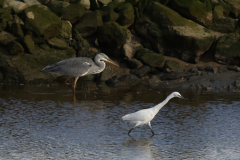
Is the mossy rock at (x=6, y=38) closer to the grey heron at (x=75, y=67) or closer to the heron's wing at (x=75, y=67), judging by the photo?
the grey heron at (x=75, y=67)

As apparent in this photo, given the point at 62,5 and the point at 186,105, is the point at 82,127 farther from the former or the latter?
the point at 62,5

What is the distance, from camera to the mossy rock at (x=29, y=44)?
16.8 m

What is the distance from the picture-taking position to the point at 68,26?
746 inches

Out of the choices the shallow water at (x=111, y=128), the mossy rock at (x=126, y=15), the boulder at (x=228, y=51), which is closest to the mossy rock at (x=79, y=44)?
the mossy rock at (x=126, y=15)

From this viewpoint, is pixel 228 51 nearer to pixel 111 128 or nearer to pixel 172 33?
pixel 172 33

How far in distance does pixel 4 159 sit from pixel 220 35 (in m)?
15.4

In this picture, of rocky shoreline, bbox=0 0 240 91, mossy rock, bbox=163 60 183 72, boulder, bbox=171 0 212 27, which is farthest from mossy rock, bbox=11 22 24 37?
boulder, bbox=171 0 212 27

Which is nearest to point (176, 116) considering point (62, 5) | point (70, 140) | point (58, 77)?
point (70, 140)

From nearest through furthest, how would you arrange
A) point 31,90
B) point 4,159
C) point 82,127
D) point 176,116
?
1. point 4,159
2. point 82,127
3. point 176,116
4. point 31,90

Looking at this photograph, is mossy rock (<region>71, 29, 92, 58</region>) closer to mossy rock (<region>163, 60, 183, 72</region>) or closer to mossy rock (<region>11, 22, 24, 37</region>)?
mossy rock (<region>11, 22, 24, 37</region>)

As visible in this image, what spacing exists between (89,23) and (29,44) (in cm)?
333

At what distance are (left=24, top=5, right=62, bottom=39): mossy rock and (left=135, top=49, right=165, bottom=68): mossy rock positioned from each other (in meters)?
4.01

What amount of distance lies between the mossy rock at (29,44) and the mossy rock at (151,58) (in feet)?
15.6

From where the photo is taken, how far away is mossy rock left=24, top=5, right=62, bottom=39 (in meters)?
17.4
